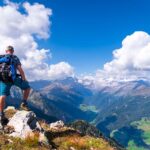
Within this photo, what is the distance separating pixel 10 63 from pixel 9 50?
2.61 feet

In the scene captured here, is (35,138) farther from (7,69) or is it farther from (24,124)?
(7,69)

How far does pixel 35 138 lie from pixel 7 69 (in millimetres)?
3872

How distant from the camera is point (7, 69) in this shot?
16812 mm

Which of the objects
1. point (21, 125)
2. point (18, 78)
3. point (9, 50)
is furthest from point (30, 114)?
point (9, 50)

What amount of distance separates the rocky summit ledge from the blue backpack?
2.83 metres

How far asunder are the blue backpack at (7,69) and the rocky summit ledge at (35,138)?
2825 mm

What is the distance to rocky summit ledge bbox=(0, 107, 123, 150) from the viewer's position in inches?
603

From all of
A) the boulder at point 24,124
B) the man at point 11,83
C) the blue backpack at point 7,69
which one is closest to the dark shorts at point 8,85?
the man at point 11,83

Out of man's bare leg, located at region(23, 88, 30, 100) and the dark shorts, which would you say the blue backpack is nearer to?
the dark shorts

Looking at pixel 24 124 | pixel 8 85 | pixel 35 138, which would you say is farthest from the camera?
pixel 24 124

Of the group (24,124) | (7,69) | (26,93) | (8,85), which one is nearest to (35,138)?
(24,124)

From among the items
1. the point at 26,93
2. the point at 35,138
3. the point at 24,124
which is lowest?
the point at 35,138

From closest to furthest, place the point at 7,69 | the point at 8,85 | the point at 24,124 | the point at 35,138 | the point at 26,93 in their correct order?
the point at 35,138 → the point at 7,69 → the point at 8,85 → the point at 24,124 → the point at 26,93

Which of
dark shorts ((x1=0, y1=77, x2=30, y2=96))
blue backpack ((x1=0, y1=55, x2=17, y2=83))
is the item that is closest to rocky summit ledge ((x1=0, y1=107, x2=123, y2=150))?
dark shorts ((x1=0, y1=77, x2=30, y2=96))
